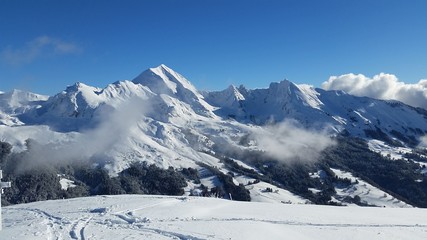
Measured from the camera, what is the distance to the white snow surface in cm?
3759

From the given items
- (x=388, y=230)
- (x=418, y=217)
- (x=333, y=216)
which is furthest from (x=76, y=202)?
(x=418, y=217)

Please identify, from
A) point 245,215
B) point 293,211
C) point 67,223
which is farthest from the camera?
point 293,211

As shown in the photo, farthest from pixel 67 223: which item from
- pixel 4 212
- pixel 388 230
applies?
pixel 388 230

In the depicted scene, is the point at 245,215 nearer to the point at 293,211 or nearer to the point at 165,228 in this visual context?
the point at 293,211

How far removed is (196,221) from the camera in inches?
1698

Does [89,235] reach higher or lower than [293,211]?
lower

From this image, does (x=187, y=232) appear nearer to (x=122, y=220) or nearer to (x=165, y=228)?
(x=165, y=228)

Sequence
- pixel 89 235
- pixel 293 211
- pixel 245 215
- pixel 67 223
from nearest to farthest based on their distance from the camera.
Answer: pixel 89 235, pixel 67 223, pixel 245 215, pixel 293 211

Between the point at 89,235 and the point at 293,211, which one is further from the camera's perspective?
the point at 293,211

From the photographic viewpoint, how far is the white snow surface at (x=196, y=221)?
37.6 m

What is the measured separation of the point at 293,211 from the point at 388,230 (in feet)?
40.1

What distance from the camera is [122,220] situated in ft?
141

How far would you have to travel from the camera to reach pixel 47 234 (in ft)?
121

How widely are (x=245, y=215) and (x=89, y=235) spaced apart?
18030 mm
